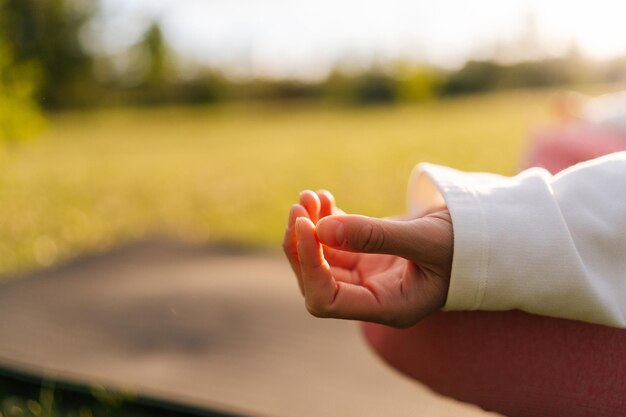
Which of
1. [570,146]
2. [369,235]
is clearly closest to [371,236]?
[369,235]

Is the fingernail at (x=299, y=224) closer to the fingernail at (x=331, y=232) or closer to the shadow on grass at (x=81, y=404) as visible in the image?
the fingernail at (x=331, y=232)

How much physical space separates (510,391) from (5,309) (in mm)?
1292

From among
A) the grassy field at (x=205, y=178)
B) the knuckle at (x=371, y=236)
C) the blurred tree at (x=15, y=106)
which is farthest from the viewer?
the grassy field at (x=205, y=178)

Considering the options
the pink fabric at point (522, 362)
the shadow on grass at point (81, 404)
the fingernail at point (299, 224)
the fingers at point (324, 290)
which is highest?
the fingernail at point (299, 224)

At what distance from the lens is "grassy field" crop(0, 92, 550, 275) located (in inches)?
121

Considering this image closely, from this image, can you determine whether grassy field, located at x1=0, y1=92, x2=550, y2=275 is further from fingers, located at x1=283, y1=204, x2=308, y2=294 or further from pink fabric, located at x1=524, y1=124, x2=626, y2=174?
fingers, located at x1=283, y1=204, x2=308, y2=294

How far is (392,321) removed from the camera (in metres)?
0.72

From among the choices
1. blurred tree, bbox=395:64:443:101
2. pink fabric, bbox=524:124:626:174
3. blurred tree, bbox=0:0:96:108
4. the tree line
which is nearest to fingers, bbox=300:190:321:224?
pink fabric, bbox=524:124:626:174

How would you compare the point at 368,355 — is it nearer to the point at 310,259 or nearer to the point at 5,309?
the point at 310,259

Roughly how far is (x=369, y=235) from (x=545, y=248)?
18 cm

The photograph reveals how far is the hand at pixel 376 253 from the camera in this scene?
0.66 m

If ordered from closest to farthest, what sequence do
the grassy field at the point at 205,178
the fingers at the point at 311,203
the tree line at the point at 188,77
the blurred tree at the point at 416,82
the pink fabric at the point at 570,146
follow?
1. the fingers at the point at 311,203
2. the pink fabric at the point at 570,146
3. the grassy field at the point at 205,178
4. the tree line at the point at 188,77
5. the blurred tree at the point at 416,82

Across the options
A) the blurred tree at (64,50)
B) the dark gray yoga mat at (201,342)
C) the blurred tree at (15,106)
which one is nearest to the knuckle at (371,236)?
the dark gray yoga mat at (201,342)

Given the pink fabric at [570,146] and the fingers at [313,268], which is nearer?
the fingers at [313,268]
